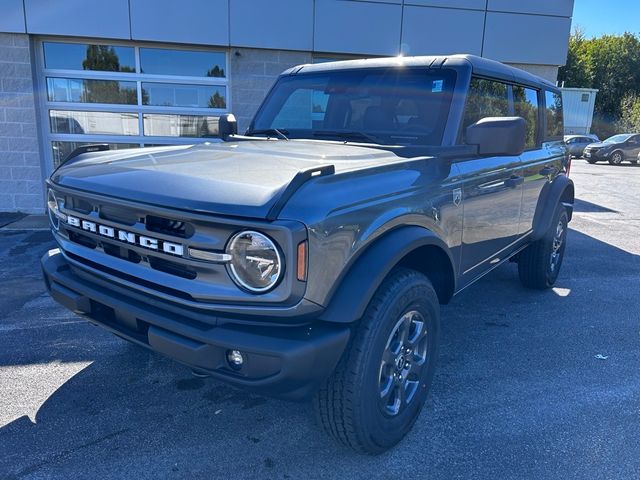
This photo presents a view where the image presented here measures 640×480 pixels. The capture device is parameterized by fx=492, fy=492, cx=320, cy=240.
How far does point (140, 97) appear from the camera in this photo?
27.7 ft

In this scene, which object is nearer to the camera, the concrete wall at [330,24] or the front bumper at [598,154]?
the concrete wall at [330,24]

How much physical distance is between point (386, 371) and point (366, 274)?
625mm

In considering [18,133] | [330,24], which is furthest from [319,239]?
[18,133]

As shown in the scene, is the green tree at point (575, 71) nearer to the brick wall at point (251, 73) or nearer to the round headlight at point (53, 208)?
the brick wall at point (251, 73)

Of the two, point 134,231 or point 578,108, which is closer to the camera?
point 134,231

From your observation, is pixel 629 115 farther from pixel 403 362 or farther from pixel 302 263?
pixel 302 263

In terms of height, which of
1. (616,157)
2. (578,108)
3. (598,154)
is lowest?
(616,157)

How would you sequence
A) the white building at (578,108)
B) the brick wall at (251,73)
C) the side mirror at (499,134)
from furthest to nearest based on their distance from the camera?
the white building at (578,108) → the brick wall at (251,73) → the side mirror at (499,134)

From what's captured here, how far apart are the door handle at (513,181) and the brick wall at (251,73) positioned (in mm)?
5531

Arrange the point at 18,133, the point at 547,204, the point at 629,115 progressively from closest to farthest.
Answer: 1. the point at 547,204
2. the point at 18,133
3. the point at 629,115

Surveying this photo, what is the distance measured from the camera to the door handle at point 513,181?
3.64 meters

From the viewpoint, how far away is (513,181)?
3734 mm

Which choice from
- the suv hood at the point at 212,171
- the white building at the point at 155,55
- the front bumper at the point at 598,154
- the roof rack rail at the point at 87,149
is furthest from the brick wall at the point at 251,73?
the front bumper at the point at 598,154

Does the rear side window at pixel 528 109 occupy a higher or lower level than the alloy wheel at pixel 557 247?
higher
